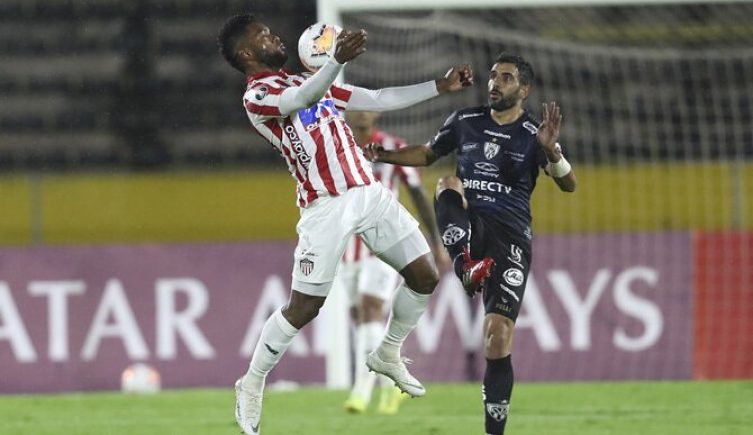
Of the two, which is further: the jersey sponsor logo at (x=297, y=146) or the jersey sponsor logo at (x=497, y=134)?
the jersey sponsor logo at (x=497, y=134)

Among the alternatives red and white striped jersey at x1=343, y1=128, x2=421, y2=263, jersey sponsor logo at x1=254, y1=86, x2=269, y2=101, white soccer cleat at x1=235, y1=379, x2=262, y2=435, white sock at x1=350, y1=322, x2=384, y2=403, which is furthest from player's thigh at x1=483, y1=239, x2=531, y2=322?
red and white striped jersey at x1=343, y1=128, x2=421, y2=263

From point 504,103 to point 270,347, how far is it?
1558mm

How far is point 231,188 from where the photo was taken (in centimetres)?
1395

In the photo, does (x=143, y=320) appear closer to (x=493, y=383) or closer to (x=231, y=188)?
(x=231, y=188)

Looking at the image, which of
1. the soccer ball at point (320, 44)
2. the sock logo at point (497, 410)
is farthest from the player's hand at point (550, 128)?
the sock logo at point (497, 410)

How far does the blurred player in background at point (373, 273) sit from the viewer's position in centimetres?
972

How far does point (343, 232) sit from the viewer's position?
7.18 m

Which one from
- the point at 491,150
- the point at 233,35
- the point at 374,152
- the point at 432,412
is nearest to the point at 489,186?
the point at 491,150

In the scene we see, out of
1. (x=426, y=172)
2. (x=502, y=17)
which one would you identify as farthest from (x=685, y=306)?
(x=502, y=17)

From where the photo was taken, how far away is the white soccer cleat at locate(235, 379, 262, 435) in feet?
23.5

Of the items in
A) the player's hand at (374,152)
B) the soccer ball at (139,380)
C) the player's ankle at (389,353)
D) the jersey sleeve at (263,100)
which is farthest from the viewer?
the soccer ball at (139,380)

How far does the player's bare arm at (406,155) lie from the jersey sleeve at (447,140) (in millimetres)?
32

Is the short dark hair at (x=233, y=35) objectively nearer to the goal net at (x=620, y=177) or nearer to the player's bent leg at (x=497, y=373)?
the player's bent leg at (x=497, y=373)

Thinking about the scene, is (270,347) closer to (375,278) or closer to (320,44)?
(320,44)
